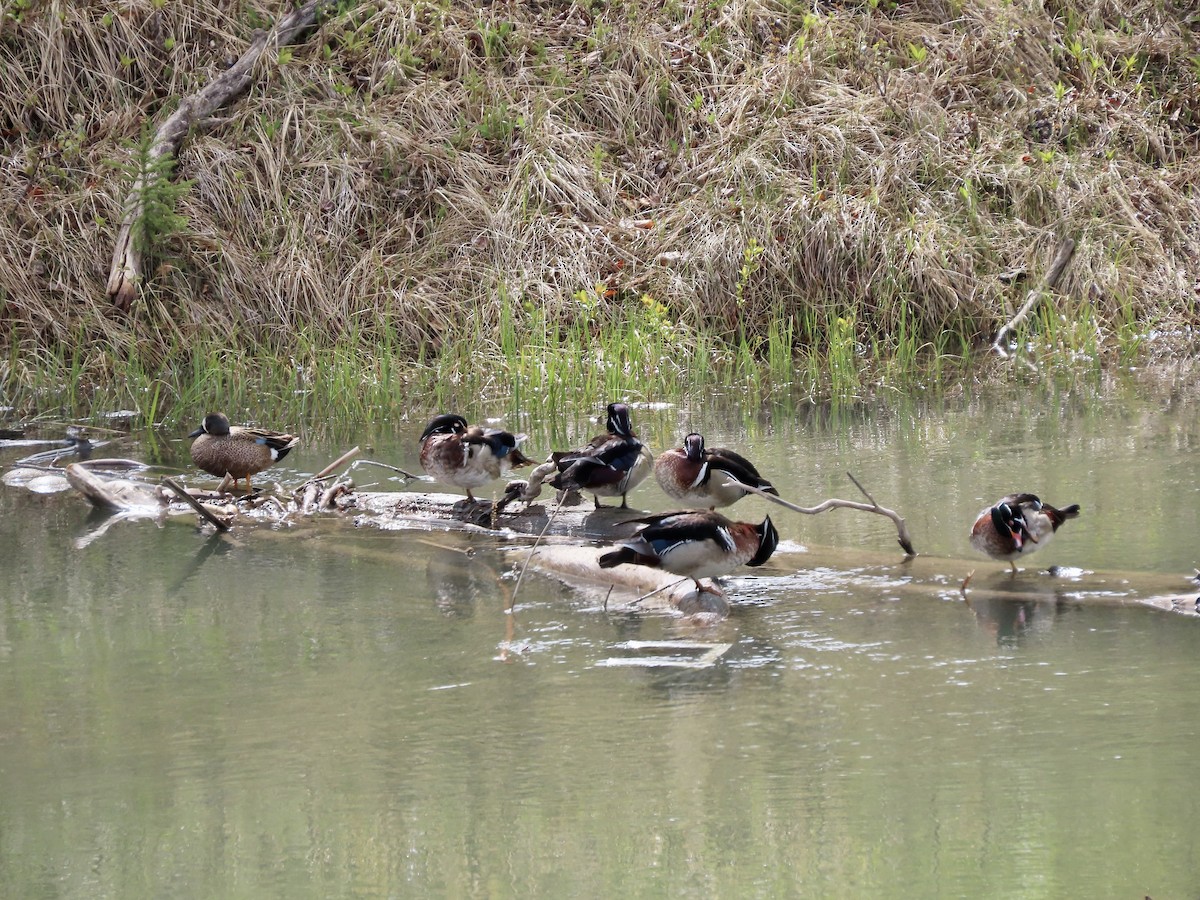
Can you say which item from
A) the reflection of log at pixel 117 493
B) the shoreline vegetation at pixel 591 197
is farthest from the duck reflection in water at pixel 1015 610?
the shoreline vegetation at pixel 591 197

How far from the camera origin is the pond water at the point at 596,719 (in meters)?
3.14

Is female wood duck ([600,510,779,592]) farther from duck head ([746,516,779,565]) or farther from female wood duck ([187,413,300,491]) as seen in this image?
female wood duck ([187,413,300,491])

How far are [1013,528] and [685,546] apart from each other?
1218 millimetres

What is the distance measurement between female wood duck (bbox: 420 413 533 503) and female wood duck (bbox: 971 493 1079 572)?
2.25 meters

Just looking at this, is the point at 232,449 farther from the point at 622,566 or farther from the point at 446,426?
the point at 622,566

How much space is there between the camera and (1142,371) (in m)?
10.5

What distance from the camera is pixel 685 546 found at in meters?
4.93

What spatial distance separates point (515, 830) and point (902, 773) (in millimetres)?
958

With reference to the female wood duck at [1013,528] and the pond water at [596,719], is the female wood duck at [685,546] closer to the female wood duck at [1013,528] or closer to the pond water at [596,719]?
the pond water at [596,719]

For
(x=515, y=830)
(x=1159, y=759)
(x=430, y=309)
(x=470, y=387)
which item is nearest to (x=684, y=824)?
(x=515, y=830)

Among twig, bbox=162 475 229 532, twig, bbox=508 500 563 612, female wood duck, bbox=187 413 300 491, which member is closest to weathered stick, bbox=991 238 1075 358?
twig, bbox=508 500 563 612

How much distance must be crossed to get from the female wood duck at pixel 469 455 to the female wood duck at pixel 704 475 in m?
0.80

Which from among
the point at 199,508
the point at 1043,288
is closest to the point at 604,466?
the point at 199,508

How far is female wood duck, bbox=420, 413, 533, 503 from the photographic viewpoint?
6.50 m
